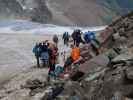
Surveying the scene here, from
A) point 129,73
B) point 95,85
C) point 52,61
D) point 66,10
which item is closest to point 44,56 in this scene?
point 52,61

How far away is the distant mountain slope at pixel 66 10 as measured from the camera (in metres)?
128

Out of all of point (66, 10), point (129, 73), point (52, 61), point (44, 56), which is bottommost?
point (44, 56)

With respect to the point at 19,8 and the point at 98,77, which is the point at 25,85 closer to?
the point at 98,77

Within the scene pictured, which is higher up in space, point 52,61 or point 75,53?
point 75,53

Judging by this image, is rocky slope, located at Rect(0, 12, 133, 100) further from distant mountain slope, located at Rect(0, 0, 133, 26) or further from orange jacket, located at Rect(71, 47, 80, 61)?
distant mountain slope, located at Rect(0, 0, 133, 26)

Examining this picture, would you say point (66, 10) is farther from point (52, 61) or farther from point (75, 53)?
point (52, 61)

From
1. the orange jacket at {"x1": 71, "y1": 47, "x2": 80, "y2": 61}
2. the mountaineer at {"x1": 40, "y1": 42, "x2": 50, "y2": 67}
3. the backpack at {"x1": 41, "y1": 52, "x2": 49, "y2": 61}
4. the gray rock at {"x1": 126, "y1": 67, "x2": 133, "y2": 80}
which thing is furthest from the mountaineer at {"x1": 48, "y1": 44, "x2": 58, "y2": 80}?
the gray rock at {"x1": 126, "y1": 67, "x2": 133, "y2": 80}

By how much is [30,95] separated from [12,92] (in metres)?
1.97

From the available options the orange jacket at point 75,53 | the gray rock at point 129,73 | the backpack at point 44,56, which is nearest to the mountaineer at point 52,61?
the orange jacket at point 75,53

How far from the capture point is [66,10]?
520ft

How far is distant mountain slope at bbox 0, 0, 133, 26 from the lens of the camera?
421 feet

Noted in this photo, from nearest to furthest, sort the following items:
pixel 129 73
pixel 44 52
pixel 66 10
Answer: pixel 129 73, pixel 44 52, pixel 66 10

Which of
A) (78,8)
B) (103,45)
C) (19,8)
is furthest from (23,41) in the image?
(78,8)

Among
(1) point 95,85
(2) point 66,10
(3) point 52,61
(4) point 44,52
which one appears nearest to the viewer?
(1) point 95,85
